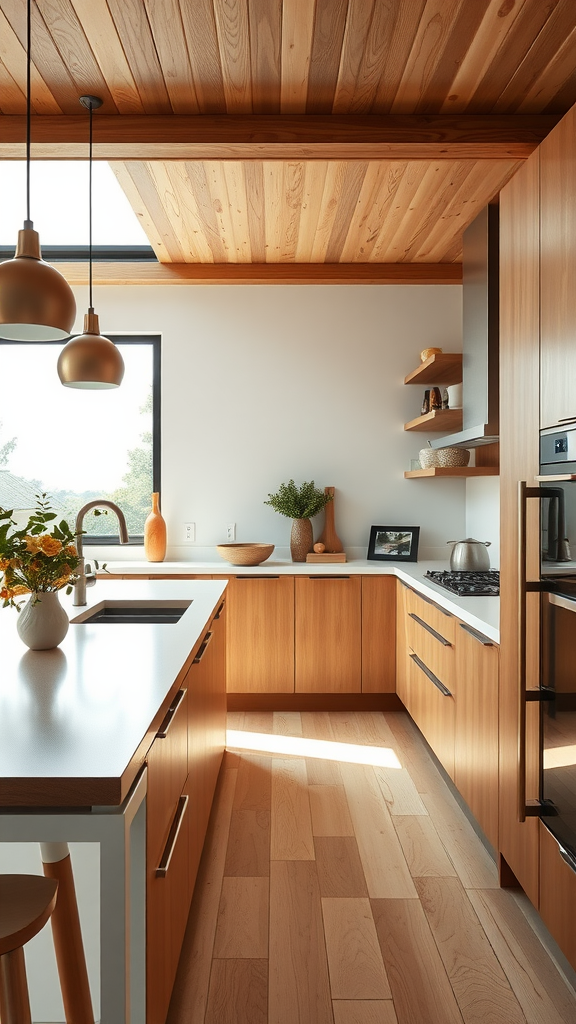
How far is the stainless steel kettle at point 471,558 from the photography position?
12.0ft

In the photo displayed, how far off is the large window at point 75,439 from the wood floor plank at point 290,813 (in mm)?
2049

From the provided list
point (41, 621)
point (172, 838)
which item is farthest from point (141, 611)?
point (172, 838)

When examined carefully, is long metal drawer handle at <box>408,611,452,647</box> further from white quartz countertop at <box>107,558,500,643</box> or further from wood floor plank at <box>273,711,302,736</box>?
wood floor plank at <box>273,711,302,736</box>

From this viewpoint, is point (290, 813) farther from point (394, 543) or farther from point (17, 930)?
point (394, 543)

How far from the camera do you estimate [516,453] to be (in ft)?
6.99

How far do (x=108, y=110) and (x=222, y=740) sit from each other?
8.77ft

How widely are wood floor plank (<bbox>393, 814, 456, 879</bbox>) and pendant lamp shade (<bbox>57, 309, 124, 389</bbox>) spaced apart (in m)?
2.02

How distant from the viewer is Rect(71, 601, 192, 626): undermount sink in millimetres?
2777

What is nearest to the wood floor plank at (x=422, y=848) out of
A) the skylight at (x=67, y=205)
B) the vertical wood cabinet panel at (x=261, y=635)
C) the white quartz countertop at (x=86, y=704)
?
the white quartz countertop at (x=86, y=704)

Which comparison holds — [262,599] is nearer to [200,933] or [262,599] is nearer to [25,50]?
[200,933]

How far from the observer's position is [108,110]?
2.59 meters

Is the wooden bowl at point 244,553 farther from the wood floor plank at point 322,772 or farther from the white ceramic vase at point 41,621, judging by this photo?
the white ceramic vase at point 41,621

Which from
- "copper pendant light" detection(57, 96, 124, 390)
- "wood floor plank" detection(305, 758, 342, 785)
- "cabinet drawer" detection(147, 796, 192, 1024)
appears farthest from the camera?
"wood floor plank" detection(305, 758, 342, 785)

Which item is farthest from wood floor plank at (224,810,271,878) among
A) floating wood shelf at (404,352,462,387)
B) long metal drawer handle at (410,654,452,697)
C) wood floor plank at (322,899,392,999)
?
floating wood shelf at (404,352,462,387)
